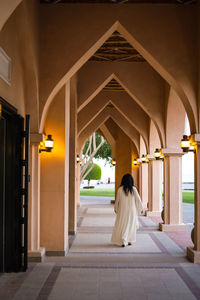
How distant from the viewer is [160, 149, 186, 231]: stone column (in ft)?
39.9

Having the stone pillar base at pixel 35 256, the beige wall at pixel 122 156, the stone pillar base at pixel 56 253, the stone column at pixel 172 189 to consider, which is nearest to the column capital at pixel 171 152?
the stone column at pixel 172 189

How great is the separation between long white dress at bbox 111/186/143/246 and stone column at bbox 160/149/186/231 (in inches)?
96.8

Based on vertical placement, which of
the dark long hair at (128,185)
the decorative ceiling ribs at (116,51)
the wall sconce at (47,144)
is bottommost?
the dark long hair at (128,185)

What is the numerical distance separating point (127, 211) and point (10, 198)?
384cm

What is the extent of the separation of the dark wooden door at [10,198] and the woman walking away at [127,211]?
3.46 m

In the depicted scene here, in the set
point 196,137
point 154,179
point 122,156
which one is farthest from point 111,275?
point 122,156

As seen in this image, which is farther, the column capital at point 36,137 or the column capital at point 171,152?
the column capital at point 171,152

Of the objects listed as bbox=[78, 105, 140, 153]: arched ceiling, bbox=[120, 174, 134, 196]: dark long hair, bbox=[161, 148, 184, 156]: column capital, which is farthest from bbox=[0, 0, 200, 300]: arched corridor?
bbox=[78, 105, 140, 153]: arched ceiling

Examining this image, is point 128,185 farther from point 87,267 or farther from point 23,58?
point 23,58

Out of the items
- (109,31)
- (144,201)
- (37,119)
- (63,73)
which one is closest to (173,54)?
(109,31)

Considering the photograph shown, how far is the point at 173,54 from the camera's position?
799 cm

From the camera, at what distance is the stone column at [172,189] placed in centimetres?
1217

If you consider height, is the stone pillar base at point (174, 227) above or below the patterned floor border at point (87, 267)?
above

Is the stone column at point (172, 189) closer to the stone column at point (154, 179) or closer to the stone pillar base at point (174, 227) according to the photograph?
the stone pillar base at point (174, 227)
